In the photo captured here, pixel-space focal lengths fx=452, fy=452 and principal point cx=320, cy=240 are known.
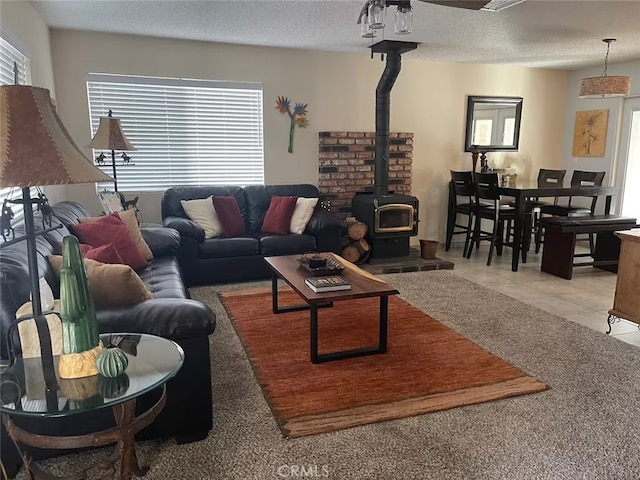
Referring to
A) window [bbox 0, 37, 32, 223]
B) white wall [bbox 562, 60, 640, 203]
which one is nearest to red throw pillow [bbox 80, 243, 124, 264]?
window [bbox 0, 37, 32, 223]

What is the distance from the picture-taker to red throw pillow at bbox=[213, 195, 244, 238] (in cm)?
468

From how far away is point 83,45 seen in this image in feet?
14.8

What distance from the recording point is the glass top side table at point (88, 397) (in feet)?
4.45

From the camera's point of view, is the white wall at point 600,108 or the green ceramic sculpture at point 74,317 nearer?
the green ceramic sculpture at point 74,317

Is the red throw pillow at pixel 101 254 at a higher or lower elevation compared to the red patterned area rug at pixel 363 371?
higher

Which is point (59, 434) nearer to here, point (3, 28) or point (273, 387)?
point (273, 387)

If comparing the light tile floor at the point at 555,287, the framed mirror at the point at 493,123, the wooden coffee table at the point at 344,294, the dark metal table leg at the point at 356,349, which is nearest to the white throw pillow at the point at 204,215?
the wooden coffee table at the point at 344,294

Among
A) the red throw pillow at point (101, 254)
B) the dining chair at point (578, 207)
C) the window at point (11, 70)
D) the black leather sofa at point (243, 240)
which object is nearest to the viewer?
the red throw pillow at point (101, 254)

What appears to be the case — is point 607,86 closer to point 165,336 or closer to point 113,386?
point 165,336

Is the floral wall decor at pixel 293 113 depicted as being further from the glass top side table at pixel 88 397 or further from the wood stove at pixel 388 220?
the glass top side table at pixel 88 397

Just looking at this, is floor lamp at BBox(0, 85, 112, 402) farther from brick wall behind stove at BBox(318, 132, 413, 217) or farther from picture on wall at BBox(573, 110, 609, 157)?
picture on wall at BBox(573, 110, 609, 157)

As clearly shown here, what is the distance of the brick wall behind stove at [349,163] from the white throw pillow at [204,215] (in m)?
1.42

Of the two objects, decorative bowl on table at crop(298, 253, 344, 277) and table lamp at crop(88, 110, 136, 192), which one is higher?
table lamp at crop(88, 110, 136, 192)

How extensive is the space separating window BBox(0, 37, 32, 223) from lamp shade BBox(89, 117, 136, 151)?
63cm
